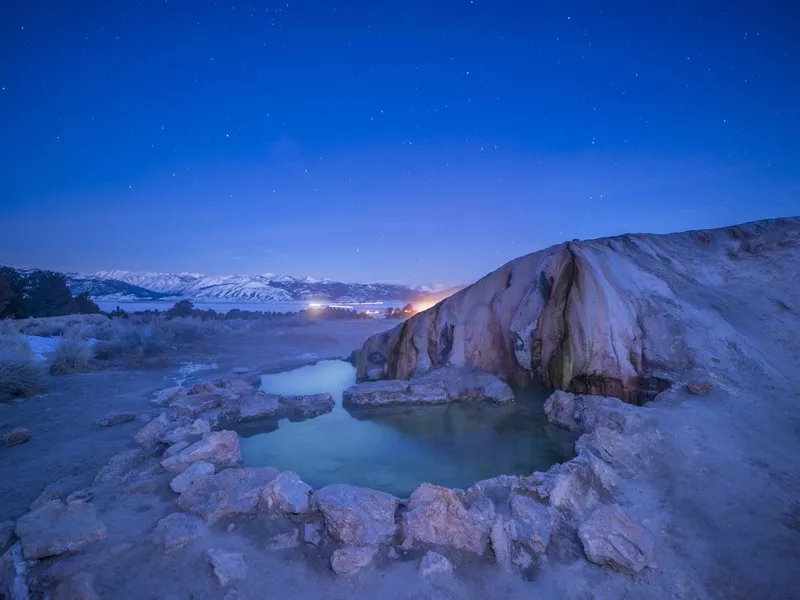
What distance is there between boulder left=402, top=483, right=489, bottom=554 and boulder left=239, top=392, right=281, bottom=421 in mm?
4170

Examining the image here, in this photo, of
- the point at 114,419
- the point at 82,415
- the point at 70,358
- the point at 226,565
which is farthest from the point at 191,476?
the point at 70,358

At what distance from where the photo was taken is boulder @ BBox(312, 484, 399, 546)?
9.62 feet

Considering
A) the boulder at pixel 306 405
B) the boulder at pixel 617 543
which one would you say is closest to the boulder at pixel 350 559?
the boulder at pixel 617 543

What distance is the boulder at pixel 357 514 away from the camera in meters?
2.93

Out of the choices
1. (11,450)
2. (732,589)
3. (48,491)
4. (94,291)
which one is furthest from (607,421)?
(94,291)

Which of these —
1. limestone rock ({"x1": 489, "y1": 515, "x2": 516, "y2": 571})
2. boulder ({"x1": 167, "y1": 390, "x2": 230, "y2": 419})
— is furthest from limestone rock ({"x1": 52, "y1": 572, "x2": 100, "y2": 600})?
boulder ({"x1": 167, "y1": 390, "x2": 230, "y2": 419})

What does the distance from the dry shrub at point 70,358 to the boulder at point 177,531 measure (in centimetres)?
884

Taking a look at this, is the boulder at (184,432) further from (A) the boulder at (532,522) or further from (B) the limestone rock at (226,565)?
(A) the boulder at (532,522)

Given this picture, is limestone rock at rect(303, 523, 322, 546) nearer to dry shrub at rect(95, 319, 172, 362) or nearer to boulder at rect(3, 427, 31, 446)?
boulder at rect(3, 427, 31, 446)

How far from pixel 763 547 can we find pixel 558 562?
168 centimetres

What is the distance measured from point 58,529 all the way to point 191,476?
1.07m

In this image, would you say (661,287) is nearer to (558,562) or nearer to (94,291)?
(558,562)

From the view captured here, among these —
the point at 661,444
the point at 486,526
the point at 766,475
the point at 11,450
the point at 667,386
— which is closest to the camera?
the point at 486,526

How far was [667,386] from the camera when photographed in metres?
5.69
